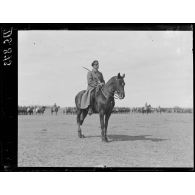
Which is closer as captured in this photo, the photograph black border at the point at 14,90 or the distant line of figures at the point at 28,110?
the photograph black border at the point at 14,90

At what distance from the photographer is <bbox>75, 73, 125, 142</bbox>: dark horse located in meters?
9.92

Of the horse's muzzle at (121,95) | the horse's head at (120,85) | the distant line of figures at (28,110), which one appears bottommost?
the distant line of figures at (28,110)

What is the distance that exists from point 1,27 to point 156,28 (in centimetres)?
318

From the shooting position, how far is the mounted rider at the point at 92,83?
9875 mm

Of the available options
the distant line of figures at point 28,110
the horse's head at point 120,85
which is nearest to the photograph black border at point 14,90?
the distant line of figures at point 28,110

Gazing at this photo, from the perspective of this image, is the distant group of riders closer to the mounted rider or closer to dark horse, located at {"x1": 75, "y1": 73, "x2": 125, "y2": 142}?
dark horse, located at {"x1": 75, "y1": 73, "x2": 125, "y2": 142}

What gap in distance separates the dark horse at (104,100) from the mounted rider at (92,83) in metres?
0.07

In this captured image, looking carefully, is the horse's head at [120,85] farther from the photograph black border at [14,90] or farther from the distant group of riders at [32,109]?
the distant group of riders at [32,109]

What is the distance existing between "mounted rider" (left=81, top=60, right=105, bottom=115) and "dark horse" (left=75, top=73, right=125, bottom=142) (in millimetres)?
70

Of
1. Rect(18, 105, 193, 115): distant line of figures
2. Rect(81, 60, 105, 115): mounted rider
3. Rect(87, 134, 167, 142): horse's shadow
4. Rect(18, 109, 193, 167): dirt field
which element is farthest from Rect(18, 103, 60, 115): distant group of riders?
Rect(87, 134, 167, 142): horse's shadow

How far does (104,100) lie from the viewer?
10.1 meters

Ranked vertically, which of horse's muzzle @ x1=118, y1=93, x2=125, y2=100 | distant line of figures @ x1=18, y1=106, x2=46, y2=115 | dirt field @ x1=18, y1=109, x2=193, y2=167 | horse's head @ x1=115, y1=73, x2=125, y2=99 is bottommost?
dirt field @ x1=18, y1=109, x2=193, y2=167
